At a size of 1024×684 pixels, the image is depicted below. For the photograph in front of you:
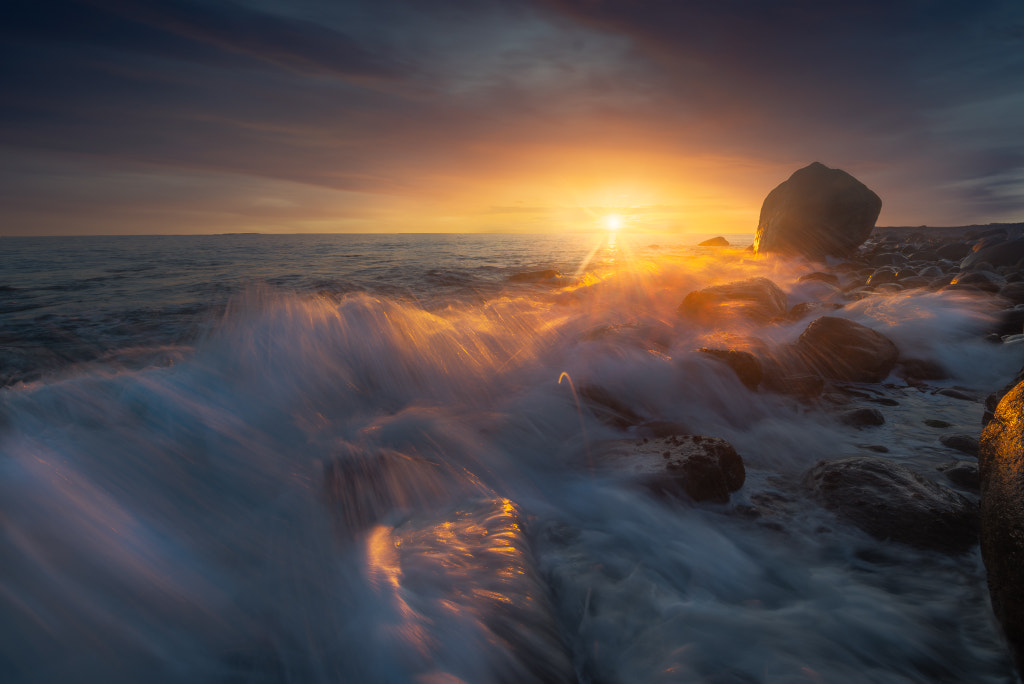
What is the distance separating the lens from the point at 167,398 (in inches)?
161

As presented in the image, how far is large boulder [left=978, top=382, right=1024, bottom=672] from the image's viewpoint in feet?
6.27

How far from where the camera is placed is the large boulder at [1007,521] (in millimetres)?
1912

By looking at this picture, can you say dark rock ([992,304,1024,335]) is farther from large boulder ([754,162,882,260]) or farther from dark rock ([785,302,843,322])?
large boulder ([754,162,882,260])

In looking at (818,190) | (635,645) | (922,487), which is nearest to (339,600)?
(635,645)

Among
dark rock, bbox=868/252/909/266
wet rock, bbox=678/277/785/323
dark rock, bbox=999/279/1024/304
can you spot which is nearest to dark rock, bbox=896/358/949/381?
wet rock, bbox=678/277/785/323

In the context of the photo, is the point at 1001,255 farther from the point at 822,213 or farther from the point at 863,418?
the point at 863,418

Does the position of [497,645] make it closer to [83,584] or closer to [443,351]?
[83,584]

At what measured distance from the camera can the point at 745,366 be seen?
5281 mm

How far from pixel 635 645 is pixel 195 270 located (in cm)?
2686

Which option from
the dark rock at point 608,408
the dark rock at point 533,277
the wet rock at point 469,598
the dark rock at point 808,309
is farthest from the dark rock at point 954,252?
the wet rock at point 469,598

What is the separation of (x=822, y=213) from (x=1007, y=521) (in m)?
23.5

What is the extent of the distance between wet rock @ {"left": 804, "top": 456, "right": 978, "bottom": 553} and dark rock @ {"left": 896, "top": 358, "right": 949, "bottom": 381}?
12.7ft

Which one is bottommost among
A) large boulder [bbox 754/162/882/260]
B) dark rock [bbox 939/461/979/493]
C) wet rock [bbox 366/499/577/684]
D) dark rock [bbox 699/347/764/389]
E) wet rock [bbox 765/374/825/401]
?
wet rock [bbox 366/499/577/684]

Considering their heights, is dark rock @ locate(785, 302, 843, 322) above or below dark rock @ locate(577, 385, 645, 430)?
above
